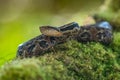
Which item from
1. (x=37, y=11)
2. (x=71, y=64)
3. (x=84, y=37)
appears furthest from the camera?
(x=37, y=11)

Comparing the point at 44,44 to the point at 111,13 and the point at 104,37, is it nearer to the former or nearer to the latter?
the point at 104,37

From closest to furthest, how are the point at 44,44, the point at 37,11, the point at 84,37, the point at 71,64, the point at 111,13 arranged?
the point at 71,64, the point at 44,44, the point at 84,37, the point at 111,13, the point at 37,11

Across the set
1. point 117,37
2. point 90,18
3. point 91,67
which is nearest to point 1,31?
point 90,18

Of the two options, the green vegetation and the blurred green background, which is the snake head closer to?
the green vegetation

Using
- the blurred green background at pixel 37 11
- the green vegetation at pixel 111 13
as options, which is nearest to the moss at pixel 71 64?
the green vegetation at pixel 111 13

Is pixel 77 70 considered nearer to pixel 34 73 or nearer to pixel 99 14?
pixel 34 73

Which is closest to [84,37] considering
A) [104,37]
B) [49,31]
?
[104,37]
